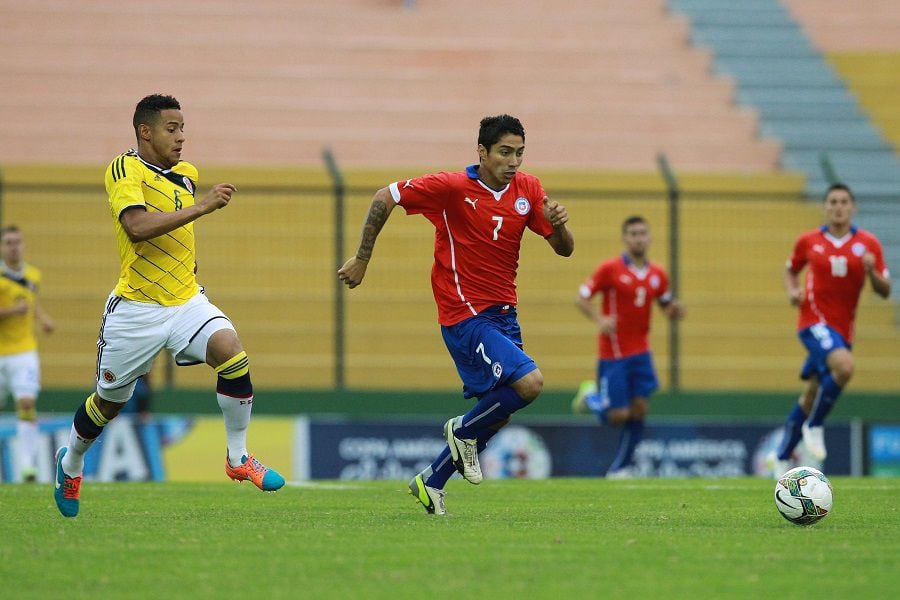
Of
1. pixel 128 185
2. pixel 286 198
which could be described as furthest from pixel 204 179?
pixel 128 185

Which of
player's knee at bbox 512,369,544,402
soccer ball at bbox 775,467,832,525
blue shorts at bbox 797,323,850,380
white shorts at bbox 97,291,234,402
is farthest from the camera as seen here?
blue shorts at bbox 797,323,850,380

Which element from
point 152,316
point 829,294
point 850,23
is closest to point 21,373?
point 152,316

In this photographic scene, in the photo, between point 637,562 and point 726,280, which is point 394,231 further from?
point 637,562

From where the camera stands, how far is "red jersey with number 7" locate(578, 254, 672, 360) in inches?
607

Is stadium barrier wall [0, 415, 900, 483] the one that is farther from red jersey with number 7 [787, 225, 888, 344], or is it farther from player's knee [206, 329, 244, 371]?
player's knee [206, 329, 244, 371]

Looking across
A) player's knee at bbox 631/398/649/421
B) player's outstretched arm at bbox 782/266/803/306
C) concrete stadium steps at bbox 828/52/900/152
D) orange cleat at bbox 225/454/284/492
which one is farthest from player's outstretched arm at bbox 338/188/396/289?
concrete stadium steps at bbox 828/52/900/152

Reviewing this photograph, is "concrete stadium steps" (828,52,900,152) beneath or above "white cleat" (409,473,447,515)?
above

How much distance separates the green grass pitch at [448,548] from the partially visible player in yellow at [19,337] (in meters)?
5.18

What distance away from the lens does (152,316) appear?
8203 millimetres

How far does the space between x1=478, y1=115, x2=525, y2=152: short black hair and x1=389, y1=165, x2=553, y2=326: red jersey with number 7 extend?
0.23 m

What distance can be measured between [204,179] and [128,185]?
11973 millimetres

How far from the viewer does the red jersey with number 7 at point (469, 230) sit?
333 inches

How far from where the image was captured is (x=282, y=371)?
1855cm

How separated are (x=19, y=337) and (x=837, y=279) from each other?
8402 millimetres
